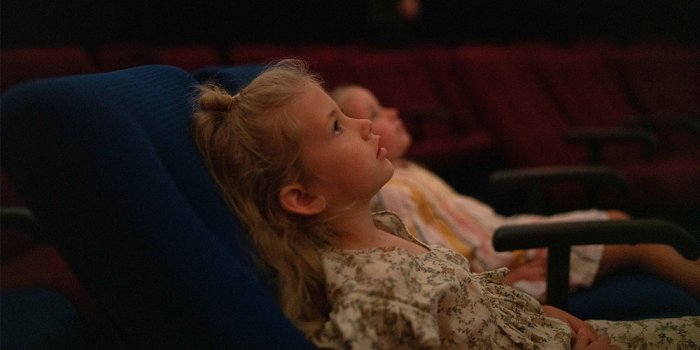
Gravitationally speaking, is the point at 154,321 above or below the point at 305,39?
above

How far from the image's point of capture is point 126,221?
70 centimetres

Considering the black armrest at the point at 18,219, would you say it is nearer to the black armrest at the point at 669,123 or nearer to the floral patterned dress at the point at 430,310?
the floral patterned dress at the point at 430,310

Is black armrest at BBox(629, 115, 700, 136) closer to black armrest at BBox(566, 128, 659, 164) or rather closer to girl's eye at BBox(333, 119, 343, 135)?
black armrest at BBox(566, 128, 659, 164)

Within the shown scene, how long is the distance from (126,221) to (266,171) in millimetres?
289

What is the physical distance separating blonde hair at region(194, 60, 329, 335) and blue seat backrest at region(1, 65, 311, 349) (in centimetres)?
11

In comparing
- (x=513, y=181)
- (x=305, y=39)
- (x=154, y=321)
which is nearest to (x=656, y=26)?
(x=305, y=39)

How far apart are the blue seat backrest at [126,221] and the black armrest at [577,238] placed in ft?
1.82

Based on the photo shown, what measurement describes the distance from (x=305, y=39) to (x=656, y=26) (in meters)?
2.77

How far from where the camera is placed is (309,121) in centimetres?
98

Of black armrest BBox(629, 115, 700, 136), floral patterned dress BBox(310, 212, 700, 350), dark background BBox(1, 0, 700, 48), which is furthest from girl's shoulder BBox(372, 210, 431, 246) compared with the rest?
black armrest BBox(629, 115, 700, 136)

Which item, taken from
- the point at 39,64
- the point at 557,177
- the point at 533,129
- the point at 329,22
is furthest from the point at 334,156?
the point at 329,22

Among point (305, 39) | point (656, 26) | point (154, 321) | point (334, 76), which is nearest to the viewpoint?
point (154, 321)

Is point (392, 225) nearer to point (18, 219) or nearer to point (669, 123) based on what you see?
point (18, 219)

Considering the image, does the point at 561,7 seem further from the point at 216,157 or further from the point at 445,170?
the point at 216,157
